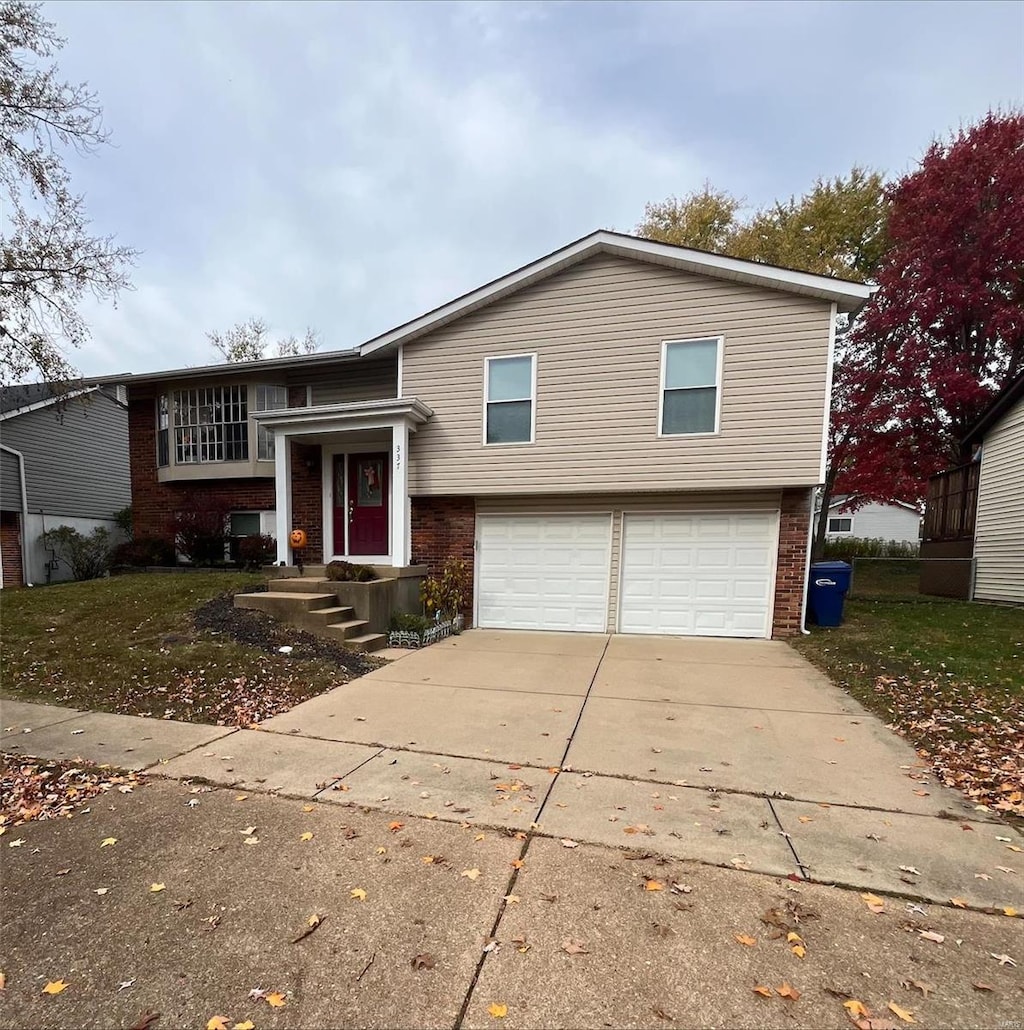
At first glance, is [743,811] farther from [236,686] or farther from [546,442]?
[546,442]

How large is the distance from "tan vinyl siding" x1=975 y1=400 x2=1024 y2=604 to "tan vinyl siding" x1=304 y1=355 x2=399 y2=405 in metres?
12.4

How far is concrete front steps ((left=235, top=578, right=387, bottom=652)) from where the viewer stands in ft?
23.6

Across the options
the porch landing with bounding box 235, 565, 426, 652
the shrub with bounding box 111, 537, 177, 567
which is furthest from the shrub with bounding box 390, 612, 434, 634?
the shrub with bounding box 111, 537, 177, 567

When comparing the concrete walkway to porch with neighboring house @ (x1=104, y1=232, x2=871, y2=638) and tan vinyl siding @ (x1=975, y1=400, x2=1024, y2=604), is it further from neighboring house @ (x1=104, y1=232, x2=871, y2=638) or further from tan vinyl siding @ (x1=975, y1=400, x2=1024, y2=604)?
tan vinyl siding @ (x1=975, y1=400, x2=1024, y2=604)

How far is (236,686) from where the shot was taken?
538 centimetres

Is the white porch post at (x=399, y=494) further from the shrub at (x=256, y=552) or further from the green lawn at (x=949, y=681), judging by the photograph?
the green lawn at (x=949, y=681)

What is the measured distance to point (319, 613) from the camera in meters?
7.38

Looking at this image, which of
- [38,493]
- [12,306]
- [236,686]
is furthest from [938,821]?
[38,493]

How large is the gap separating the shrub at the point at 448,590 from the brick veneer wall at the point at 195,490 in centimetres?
274

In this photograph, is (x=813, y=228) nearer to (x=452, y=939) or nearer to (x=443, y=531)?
(x=443, y=531)

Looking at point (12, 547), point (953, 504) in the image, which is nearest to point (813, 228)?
point (953, 504)

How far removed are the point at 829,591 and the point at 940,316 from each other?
1106 centimetres

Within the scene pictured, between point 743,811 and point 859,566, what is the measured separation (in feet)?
73.6

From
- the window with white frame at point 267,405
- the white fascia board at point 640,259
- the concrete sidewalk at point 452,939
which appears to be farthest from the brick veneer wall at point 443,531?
the concrete sidewalk at point 452,939
